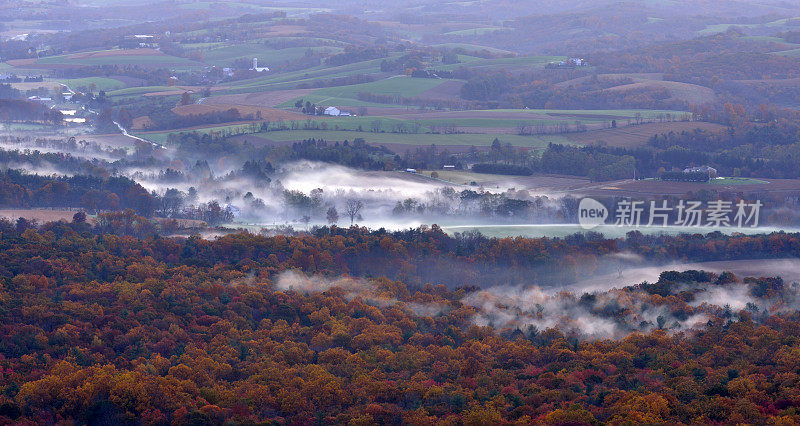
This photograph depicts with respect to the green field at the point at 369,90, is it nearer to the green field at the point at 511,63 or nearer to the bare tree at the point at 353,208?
the green field at the point at 511,63

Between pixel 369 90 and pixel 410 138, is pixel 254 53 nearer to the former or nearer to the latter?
pixel 369 90

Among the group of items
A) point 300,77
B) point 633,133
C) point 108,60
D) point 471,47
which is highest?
point 471,47

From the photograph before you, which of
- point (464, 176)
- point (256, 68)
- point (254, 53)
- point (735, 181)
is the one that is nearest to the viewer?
point (735, 181)

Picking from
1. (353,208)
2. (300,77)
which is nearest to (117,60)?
(300,77)

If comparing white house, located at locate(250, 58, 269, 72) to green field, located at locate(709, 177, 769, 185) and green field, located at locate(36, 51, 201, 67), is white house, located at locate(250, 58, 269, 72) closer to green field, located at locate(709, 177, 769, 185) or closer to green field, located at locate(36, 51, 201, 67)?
green field, located at locate(36, 51, 201, 67)

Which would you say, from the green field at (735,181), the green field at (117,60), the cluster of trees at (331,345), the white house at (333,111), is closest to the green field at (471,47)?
the green field at (117,60)

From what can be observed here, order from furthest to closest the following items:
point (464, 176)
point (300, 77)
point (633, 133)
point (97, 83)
Result: point (300, 77)
point (97, 83)
point (633, 133)
point (464, 176)

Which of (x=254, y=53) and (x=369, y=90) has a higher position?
(x=254, y=53)
